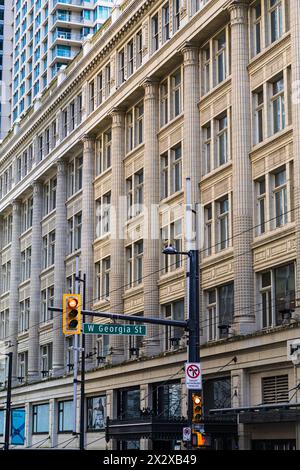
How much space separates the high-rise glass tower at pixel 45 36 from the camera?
3944 inches

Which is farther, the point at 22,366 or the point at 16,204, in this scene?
the point at 16,204

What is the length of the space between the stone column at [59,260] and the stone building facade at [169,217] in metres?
0.12

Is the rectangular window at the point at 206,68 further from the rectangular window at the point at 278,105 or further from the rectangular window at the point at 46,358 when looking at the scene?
the rectangular window at the point at 46,358

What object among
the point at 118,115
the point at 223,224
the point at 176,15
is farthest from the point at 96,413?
the point at 176,15

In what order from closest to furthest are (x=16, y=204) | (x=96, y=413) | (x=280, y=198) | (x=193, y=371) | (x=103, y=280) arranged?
(x=193, y=371)
(x=280, y=198)
(x=96, y=413)
(x=103, y=280)
(x=16, y=204)

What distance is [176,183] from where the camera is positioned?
44219mm

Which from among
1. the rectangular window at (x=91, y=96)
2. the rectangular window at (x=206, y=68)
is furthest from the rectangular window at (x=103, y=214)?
the rectangular window at (x=206, y=68)

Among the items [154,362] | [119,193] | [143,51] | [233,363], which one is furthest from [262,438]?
[143,51]

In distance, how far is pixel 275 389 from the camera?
3306cm

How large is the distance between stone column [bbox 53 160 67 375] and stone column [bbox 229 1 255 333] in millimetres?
24246

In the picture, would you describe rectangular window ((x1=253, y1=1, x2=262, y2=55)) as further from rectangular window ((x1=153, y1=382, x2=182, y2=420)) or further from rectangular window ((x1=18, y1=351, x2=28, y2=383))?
rectangular window ((x1=18, y1=351, x2=28, y2=383))

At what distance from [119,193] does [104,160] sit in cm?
468

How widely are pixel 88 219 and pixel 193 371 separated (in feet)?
104

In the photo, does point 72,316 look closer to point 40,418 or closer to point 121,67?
point 121,67
